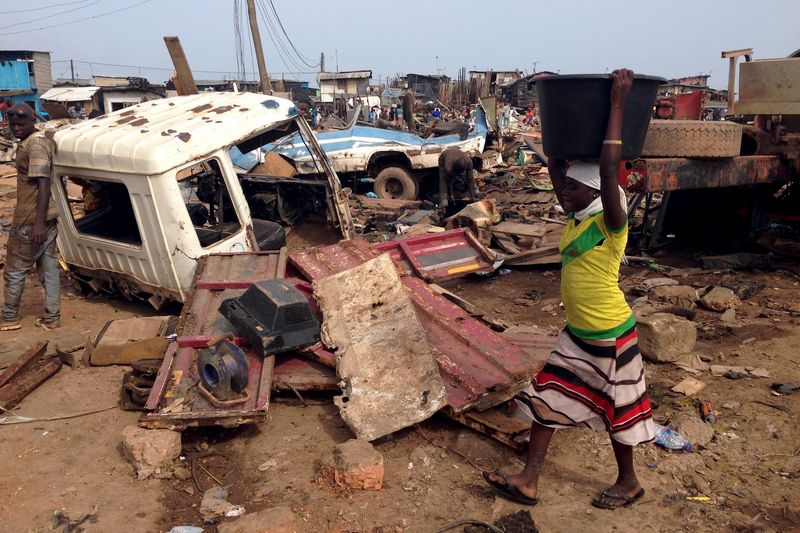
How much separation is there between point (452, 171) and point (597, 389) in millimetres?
7653

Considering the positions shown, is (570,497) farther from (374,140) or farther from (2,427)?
(374,140)

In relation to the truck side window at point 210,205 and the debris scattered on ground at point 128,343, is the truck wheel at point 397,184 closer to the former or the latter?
the truck side window at point 210,205

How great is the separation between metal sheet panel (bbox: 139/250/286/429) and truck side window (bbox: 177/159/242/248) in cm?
70

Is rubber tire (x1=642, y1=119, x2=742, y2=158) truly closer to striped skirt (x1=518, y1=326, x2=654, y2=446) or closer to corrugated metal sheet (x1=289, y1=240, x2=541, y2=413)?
corrugated metal sheet (x1=289, y1=240, x2=541, y2=413)

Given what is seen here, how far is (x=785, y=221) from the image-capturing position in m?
7.57

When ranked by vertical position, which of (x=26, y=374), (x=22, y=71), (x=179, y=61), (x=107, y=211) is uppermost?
(x=22, y=71)

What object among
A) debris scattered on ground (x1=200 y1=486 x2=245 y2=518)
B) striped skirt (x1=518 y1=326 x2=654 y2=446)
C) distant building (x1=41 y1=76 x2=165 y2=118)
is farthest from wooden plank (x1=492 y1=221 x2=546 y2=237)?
distant building (x1=41 y1=76 x2=165 y2=118)

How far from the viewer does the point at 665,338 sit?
15.8 ft

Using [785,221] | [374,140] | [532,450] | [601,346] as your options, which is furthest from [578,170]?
[374,140]

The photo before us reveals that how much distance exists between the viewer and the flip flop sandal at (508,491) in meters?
3.09

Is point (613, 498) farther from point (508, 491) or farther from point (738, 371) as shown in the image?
point (738, 371)

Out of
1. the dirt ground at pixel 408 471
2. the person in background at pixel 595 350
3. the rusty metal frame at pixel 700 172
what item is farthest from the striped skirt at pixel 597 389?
the rusty metal frame at pixel 700 172

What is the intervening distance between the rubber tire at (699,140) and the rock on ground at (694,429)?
135 inches

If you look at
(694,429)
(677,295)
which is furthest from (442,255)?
(694,429)
